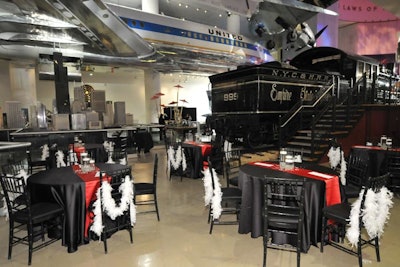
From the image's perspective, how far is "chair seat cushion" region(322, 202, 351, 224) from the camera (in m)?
2.68

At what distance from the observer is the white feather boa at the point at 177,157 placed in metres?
6.04

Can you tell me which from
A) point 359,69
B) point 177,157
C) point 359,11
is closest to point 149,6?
point 177,157

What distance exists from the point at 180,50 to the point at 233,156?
6989mm

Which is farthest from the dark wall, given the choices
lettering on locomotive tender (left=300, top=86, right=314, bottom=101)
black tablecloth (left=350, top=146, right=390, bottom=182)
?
black tablecloth (left=350, top=146, right=390, bottom=182)

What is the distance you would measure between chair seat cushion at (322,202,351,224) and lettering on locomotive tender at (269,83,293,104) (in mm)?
6031

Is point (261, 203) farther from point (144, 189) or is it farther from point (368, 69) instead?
point (368, 69)

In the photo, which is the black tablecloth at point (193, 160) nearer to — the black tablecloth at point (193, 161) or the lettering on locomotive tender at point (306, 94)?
the black tablecloth at point (193, 161)

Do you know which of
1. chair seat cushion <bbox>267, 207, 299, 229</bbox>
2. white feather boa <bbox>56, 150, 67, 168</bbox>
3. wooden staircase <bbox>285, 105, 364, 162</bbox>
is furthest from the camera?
wooden staircase <bbox>285, 105, 364, 162</bbox>

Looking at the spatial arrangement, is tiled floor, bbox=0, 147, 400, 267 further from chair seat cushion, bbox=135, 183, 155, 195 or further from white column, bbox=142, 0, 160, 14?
white column, bbox=142, 0, 160, 14

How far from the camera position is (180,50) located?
11789 mm

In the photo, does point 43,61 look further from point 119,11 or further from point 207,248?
point 207,248

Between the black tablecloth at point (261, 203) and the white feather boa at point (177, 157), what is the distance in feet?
8.75

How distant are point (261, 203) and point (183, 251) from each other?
3.48ft

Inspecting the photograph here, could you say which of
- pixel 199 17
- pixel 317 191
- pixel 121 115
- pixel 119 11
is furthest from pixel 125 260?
pixel 199 17
